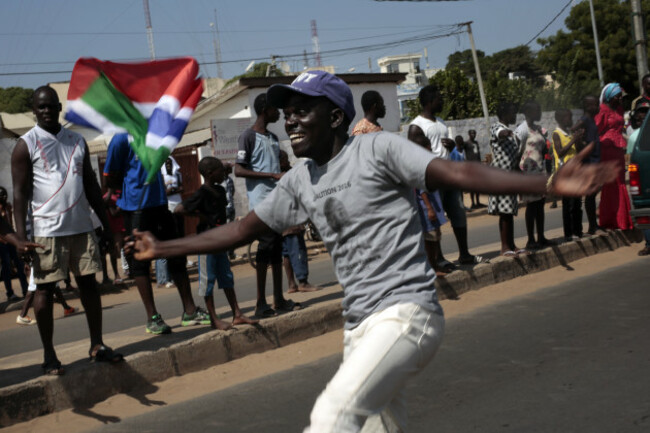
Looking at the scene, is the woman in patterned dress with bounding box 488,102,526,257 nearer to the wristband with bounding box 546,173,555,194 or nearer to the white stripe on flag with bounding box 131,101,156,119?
the white stripe on flag with bounding box 131,101,156,119

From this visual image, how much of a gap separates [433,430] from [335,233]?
1.91 meters

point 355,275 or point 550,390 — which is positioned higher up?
point 355,275

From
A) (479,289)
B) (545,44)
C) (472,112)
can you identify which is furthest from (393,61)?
(479,289)

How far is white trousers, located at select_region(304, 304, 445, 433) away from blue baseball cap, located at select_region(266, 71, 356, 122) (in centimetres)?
90

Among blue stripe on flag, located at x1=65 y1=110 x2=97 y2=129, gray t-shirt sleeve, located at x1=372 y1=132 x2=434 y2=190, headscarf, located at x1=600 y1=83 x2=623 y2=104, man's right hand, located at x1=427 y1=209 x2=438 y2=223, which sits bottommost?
man's right hand, located at x1=427 y1=209 x2=438 y2=223

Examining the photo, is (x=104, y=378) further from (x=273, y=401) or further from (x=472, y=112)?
(x=472, y=112)

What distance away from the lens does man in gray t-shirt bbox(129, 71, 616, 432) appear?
278 centimetres

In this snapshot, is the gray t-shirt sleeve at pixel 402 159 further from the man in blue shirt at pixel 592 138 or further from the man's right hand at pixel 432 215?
the man in blue shirt at pixel 592 138

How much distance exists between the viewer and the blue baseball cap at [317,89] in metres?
3.26

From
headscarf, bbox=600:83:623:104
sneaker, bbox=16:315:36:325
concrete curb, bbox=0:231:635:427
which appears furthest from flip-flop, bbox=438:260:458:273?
sneaker, bbox=16:315:36:325

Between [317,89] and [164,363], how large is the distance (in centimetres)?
368

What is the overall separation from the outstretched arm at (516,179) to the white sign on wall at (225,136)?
17.6 m

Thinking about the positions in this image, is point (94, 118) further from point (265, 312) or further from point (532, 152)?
point (532, 152)

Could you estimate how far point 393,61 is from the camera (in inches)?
4764
